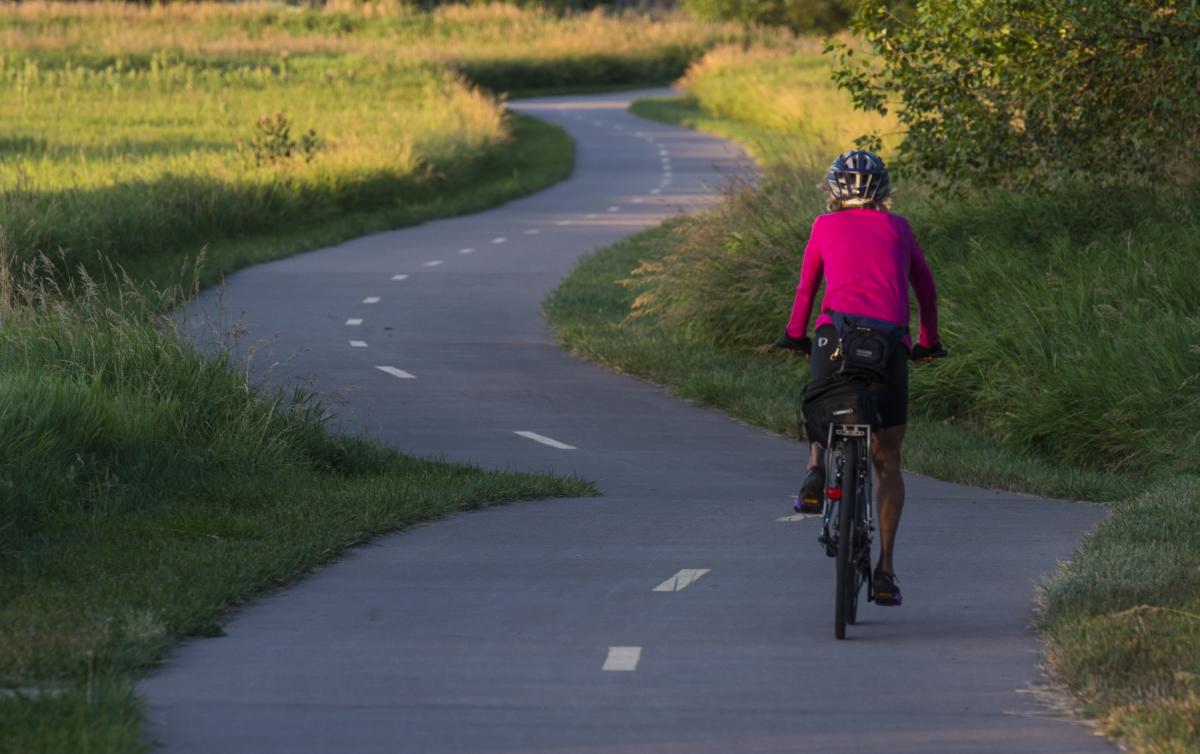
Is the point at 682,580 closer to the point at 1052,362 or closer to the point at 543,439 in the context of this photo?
the point at 543,439

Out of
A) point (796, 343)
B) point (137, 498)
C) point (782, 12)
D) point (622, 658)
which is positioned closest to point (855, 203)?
point (796, 343)

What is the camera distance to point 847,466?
8312mm

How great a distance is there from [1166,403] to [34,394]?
23.4 ft

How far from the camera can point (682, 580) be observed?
9375 mm

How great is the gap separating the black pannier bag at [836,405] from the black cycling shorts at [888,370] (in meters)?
0.05

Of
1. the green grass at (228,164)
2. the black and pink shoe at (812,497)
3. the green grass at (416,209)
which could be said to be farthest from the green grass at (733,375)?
the green grass at (228,164)

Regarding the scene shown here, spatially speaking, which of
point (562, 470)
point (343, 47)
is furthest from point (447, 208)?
point (343, 47)

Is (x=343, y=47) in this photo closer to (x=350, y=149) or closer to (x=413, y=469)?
(x=350, y=149)

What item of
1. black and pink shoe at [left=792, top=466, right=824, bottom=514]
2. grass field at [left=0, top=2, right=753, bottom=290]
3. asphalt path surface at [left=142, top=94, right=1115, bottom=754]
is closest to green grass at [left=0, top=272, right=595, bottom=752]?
asphalt path surface at [left=142, top=94, right=1115, bottom=754]

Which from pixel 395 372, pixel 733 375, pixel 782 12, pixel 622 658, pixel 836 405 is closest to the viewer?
pixel 622 658

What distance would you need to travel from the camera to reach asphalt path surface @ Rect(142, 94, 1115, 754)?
6824 millimetres

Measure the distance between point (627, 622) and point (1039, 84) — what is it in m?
9.66

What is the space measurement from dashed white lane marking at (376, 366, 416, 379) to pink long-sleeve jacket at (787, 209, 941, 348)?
8.91m

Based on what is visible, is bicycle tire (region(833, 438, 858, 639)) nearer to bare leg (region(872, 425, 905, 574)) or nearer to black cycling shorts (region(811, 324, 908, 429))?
black cycling shorts (region(811, 324, 908, 429))
